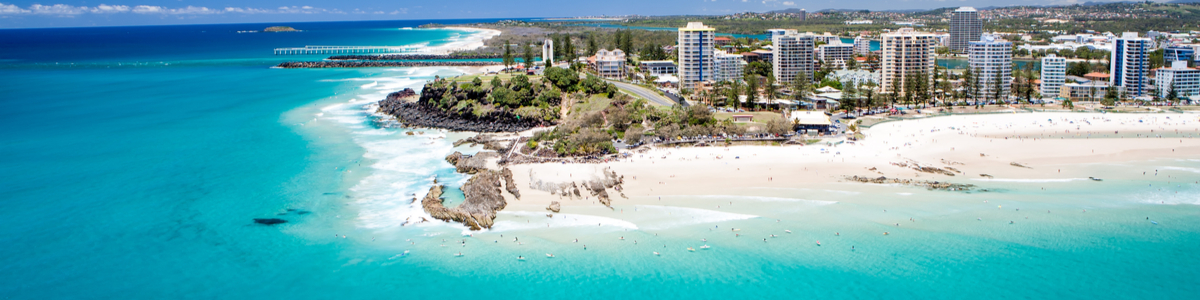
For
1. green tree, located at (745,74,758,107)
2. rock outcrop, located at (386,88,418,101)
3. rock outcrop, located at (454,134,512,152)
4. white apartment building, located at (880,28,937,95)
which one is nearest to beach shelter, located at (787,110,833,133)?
green tree, located at (745,74,758,107)

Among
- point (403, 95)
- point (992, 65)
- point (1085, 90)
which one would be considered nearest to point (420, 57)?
point (403, 95)

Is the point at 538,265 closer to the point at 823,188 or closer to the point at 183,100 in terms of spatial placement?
the point at 823,188

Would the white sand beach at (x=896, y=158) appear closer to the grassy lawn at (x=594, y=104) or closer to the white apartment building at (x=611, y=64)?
the grassy lawn at (x=594, y=104)

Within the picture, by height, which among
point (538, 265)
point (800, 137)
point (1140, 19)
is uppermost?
point (1140, 19)

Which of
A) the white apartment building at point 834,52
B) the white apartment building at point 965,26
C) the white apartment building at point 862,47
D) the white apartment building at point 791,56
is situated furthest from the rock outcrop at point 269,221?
the white apartment building at point 965,26

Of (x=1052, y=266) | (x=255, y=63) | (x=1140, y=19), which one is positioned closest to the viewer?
(x=1052, y=266)

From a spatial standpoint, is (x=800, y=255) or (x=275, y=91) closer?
(x=800, y=255)

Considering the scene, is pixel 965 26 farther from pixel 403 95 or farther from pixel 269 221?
pixel 269 221

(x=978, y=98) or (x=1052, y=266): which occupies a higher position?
(x=978, y=98)

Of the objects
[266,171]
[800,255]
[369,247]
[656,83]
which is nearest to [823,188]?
[800,255]
